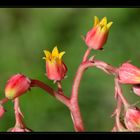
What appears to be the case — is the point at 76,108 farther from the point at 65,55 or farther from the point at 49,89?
the point at 65,55

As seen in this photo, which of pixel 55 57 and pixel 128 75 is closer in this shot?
pixel 128 75

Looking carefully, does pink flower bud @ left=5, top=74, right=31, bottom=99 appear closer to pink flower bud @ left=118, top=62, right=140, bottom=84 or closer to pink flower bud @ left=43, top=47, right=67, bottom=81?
pink flower bud @ left=43, top=47, right=67, bottom=81

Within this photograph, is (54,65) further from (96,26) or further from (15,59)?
(15,59)

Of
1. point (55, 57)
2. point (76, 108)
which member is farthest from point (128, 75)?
point (55, 57)

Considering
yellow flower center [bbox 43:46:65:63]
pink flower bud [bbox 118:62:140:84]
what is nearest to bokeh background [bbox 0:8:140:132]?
yellow flower center [bbox 43:46:65:63]

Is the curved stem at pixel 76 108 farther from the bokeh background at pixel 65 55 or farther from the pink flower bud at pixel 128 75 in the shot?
the bokeh background at pixel 65 55
